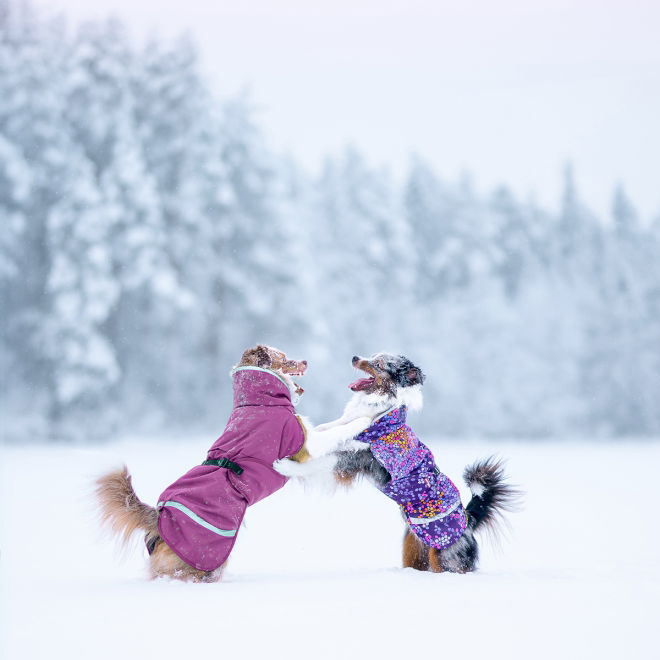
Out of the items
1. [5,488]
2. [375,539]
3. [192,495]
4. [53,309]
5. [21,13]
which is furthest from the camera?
[21,13]

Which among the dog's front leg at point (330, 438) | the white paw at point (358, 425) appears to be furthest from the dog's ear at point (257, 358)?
the white paw at point (358, 425)

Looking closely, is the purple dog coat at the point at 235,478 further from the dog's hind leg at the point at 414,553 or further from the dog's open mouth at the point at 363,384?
the dog's hind leg at the point at 414,553

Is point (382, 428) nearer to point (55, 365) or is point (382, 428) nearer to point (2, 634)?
point (2, 634)

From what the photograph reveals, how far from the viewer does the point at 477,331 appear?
23.3 meters

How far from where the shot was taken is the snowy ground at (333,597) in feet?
9.46

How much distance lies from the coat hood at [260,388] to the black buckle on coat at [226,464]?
0.36m

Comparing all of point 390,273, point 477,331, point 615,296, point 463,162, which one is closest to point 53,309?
point 390,273

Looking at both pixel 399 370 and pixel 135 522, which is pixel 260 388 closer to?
pixel 399 370

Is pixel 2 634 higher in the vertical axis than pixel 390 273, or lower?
lower

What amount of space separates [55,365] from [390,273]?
1037cm

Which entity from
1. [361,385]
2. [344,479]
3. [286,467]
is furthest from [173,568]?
[361,385]

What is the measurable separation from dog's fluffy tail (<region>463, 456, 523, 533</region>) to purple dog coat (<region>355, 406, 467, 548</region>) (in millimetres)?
136

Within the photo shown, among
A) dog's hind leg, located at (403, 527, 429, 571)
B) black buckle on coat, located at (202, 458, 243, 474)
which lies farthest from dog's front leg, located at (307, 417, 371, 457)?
dog's hind leg, located at (403, 527, 429, 571)

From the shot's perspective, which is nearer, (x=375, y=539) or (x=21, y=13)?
(x=375, y=539)
